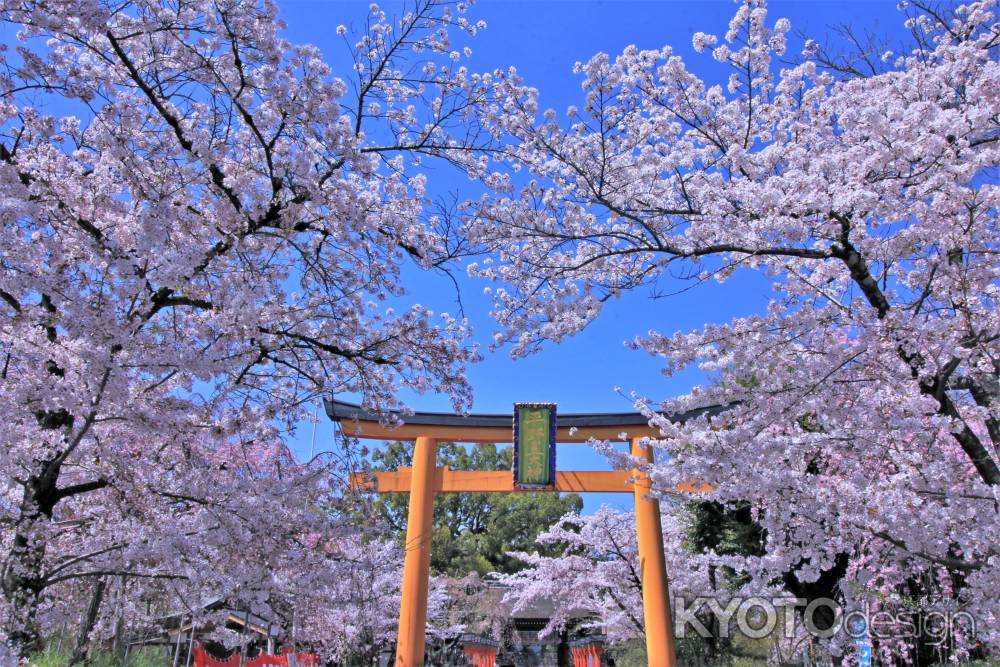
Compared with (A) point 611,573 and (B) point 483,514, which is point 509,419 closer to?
(A) point 611,573

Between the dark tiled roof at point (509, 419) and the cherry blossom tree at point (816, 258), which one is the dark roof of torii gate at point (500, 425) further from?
the cherry blossom tree at point (816, 258)

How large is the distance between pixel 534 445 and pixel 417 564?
282 cm

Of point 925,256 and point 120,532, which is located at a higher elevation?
point 925,256

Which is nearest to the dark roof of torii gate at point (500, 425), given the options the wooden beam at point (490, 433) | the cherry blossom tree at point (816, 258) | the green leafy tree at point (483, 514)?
the wooden beam at point (490, 433)

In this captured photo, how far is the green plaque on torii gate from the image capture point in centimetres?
1144

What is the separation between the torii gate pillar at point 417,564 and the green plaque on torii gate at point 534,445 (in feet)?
5.14

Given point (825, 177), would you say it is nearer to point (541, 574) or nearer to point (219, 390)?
point (219, 390)

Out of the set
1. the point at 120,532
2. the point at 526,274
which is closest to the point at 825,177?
the point at 526,274

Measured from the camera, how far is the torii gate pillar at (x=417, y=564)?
10.5 m

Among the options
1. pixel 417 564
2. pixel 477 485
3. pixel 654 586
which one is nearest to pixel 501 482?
pixel 477 485

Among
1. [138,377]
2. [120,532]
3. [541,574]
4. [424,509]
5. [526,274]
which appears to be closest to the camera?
[138,377]

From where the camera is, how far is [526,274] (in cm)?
509

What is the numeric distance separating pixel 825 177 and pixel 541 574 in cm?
1147

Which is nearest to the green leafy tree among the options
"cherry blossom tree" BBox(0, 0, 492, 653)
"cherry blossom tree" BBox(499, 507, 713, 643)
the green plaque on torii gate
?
"cherry blossom tree" BBox(499, 507, 713, 643)
